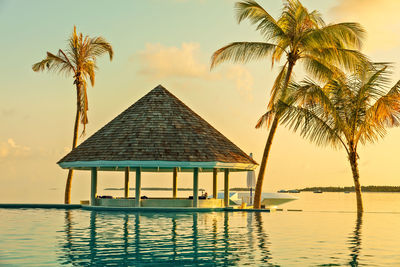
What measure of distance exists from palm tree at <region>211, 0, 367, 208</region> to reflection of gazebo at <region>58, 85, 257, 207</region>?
2810 mm

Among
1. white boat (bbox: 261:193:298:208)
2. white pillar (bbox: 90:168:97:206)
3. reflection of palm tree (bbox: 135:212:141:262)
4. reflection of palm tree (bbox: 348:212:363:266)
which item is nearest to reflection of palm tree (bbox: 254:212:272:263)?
reflection of palm tree (bbox: 348:212:363:266)

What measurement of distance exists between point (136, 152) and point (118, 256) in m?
15.6

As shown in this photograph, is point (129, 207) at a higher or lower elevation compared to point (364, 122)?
lower


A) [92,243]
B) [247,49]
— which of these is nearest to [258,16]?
[247,49]

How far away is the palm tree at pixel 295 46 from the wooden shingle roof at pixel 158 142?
2.89 m

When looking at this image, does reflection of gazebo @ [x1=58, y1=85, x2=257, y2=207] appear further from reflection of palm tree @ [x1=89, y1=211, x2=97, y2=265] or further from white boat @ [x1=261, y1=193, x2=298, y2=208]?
white boat @ [x1=261, y1=193, x2=298, y2=208]

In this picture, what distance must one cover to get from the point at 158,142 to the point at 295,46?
8950mm

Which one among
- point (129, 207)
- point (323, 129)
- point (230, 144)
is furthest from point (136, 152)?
point (323, 129)

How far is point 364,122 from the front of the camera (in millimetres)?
27969

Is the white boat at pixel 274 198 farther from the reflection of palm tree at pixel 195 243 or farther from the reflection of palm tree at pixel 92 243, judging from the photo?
the reflection of palm tree at pixel 92 243

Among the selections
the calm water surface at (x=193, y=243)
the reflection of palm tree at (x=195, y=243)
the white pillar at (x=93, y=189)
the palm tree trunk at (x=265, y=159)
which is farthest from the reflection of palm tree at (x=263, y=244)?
the white pillar at (x=93, y=189)

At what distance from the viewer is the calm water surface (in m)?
11.7

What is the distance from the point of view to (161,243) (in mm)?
14258

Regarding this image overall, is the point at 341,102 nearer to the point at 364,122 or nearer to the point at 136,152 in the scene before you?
the point at 364,122
